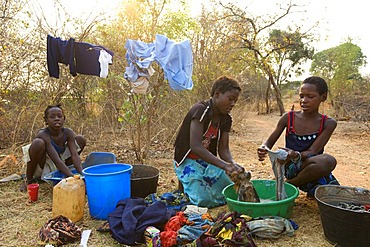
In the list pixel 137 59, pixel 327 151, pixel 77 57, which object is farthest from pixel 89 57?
pixel 327 151

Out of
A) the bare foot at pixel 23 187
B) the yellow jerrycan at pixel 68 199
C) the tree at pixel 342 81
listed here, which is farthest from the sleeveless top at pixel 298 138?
the tree at pixel 342 81

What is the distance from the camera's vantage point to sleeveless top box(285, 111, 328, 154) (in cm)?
286

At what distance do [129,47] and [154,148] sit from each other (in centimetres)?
248

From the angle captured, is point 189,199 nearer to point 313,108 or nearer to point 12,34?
point 313,108

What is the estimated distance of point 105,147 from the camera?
18.0 ft

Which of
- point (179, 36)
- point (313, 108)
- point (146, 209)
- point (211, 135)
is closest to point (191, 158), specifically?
point (211, 135)

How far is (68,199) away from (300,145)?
2119 mm

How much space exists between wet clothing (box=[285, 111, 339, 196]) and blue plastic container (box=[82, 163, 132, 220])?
4.86 feet

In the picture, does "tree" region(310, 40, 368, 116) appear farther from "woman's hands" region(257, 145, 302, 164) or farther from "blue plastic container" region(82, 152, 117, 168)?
"blue plastic container" region(82, 152, 117, 168)

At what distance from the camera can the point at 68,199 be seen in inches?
104

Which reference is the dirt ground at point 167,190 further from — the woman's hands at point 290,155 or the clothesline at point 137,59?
the clothesline at point 137,59

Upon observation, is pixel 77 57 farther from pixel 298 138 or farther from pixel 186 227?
pixel 298 138

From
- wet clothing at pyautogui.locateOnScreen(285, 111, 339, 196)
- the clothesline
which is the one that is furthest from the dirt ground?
the clothesline

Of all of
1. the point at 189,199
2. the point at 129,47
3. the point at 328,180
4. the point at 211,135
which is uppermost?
the point at 129,47
